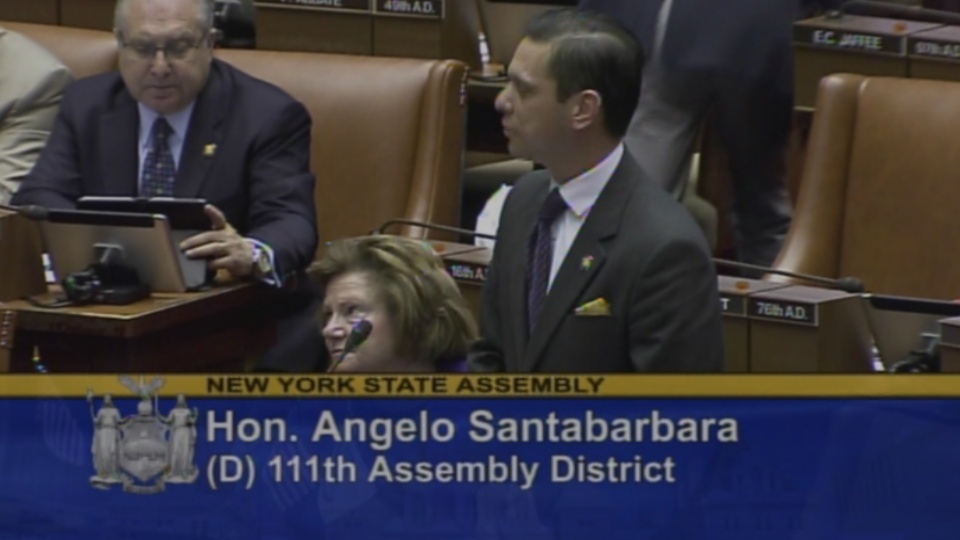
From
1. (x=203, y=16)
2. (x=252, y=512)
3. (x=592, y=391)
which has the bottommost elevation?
(x=252, y=512)

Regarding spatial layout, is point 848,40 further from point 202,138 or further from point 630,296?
point 630,296

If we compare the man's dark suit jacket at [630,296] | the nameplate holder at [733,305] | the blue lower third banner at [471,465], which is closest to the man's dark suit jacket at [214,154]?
the nameplate holder at [733,305]

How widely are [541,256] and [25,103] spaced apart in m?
1.65

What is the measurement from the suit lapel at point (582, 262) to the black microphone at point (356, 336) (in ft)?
1.20

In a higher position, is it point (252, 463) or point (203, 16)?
point (203, 16)

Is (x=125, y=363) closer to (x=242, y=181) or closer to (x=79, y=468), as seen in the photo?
(x=79, y=468)

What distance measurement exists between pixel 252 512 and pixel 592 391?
1.36 ft

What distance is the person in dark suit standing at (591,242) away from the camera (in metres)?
2.72

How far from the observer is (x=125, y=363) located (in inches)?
119

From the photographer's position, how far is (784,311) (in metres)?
3.28

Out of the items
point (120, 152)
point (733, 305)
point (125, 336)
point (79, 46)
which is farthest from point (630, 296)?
point (79, 46)

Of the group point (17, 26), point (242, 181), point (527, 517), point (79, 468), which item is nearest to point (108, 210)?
point (242, 181)

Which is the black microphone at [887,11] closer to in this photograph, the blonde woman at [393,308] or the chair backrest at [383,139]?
the chair backrest at [383,139]

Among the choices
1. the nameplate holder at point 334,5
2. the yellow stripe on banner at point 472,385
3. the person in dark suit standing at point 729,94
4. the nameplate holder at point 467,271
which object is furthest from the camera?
the nameplate holder at point 334,5
